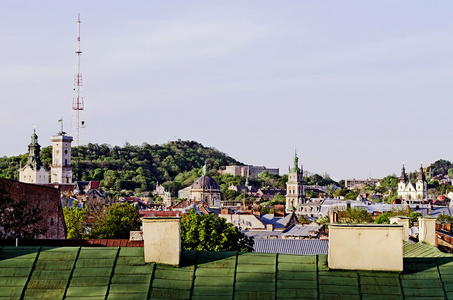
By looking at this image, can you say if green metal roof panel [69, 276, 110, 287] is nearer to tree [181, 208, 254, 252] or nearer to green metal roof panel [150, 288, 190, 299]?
green metal roof panel [150, 288, 190, 299]

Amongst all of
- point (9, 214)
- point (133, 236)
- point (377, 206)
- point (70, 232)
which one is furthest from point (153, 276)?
point (377, 206)

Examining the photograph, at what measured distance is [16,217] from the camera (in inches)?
1165

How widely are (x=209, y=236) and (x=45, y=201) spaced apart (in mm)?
13051

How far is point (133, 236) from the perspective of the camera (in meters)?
35.9

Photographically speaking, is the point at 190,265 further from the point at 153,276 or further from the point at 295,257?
the point at 295,257

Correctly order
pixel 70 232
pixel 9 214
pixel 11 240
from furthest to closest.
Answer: pixel 70 232, pixel 9 214, pixel 11 240

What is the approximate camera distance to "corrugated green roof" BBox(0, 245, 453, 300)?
15.2 metres

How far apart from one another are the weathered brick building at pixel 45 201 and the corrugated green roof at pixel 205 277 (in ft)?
44.9

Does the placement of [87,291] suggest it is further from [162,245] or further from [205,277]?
[205,277]

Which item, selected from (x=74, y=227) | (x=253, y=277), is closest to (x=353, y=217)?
(x=74, y=227)

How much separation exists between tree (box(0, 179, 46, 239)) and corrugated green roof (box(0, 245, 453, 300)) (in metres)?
12.1

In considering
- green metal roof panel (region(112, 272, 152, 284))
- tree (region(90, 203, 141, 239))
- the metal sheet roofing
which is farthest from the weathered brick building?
the metal sheet roofing

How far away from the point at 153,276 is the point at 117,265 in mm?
776

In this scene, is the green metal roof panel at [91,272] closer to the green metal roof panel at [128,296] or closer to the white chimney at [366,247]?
the green metal roof panel at [128,296]
